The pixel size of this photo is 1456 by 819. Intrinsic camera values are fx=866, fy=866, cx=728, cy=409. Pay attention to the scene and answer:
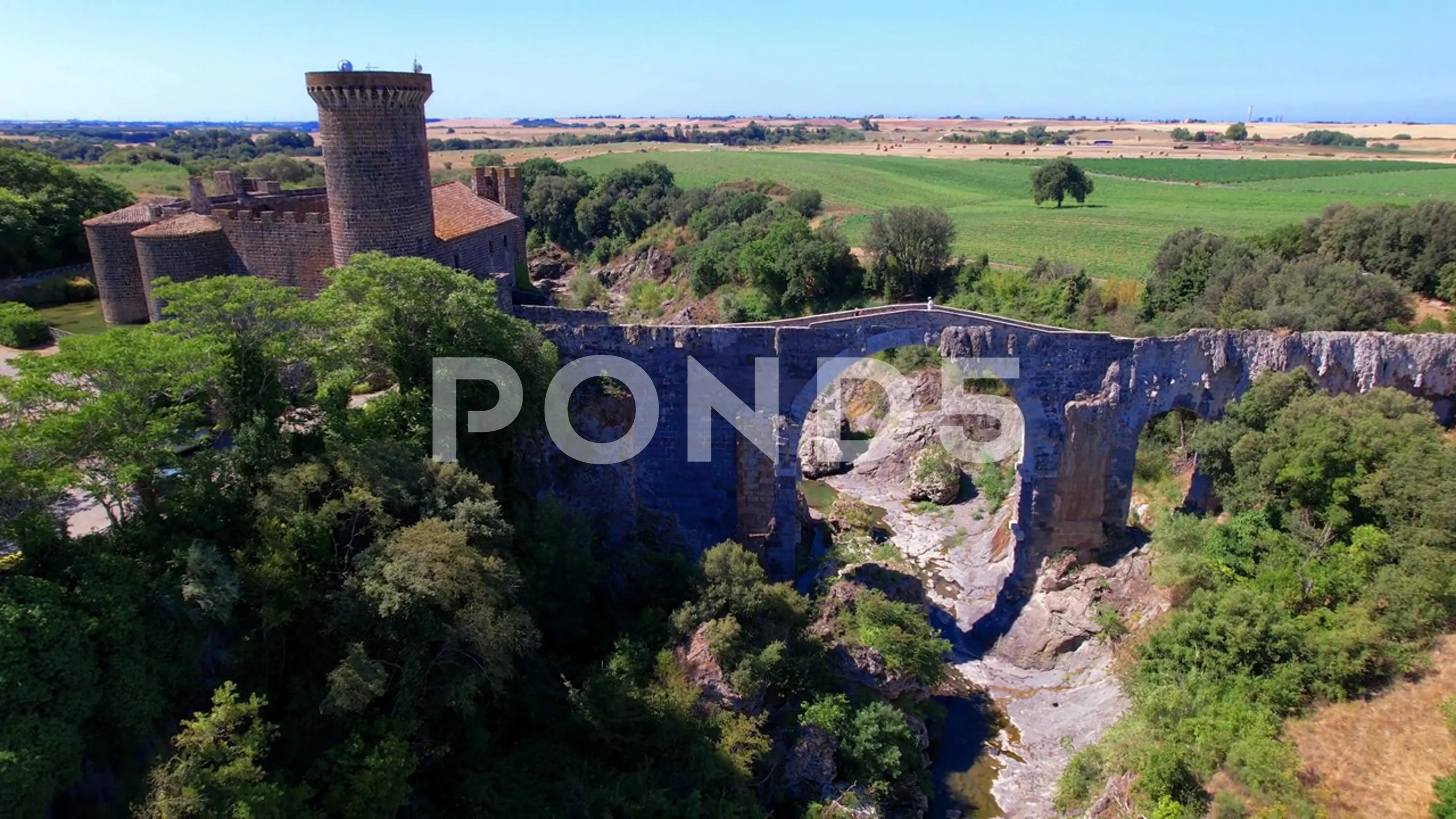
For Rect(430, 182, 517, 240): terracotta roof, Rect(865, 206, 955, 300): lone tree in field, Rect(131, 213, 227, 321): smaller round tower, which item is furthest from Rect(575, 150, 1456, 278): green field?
Rect(131, 213, 227, 321): smaller round tower

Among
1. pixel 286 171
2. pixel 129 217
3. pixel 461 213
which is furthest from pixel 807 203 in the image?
pixel 129 217

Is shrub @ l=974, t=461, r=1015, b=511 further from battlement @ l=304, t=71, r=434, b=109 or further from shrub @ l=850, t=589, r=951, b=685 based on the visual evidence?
battlement @ l=304, t=71, r=434, b=109

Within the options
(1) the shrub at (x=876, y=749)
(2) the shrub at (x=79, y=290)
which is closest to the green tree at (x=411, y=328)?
(1) the shrub at (x=876, y=749)

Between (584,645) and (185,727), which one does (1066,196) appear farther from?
(185,727)

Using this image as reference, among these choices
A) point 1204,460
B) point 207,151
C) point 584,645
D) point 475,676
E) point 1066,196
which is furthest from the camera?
point 207,151

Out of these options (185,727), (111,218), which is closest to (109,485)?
(185,727)

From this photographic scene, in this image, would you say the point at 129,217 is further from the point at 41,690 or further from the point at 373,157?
the point at 41,690
